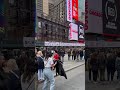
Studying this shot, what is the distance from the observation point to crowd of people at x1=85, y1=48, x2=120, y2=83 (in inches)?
222

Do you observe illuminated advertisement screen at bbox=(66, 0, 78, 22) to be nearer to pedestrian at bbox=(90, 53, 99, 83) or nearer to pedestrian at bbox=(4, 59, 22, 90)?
pedestrian at bbox=(90, 53, 99, 83)

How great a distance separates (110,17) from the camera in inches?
225

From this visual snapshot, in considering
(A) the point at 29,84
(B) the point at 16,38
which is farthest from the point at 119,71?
(B) the point at 16,38

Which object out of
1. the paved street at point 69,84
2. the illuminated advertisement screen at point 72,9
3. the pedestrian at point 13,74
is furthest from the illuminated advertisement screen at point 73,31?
the pedestrian at point 13,74

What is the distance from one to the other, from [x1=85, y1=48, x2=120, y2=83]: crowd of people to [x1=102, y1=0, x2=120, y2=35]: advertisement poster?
0.34m

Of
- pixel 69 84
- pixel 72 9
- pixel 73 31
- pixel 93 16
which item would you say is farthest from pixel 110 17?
pixel 73 31

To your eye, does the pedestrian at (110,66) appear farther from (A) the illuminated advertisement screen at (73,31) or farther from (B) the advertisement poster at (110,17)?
(A) the illuminated advertisement screen at (73,31)

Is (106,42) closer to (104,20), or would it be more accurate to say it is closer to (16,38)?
(104,20)

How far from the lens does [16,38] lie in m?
4.57

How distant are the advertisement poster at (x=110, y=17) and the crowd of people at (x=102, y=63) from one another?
343mm

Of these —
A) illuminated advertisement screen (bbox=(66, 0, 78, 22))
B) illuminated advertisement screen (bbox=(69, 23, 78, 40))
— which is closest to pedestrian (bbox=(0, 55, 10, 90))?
illuminated advertisement screen (bbox=(66, 0, 78, 22))

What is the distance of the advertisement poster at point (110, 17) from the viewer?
558cm

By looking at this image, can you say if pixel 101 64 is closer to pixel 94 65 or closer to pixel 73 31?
pixel 94 65

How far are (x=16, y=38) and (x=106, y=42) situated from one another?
173 centimetres
